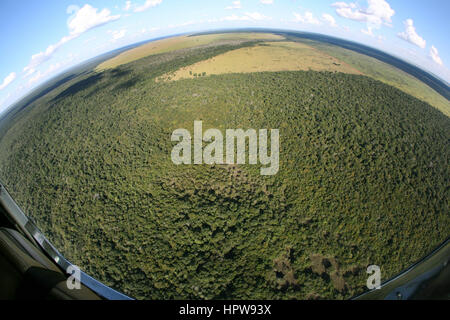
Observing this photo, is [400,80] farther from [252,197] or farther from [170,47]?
[170,47]

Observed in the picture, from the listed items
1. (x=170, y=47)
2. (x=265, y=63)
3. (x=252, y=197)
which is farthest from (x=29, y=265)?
(x=170, y=47)

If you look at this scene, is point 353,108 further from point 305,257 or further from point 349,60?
point 305,257

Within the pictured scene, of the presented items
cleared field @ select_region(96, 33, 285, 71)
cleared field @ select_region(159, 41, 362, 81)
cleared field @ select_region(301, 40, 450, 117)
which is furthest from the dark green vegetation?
cleared field @ select_region(96, 33, 285, 71)

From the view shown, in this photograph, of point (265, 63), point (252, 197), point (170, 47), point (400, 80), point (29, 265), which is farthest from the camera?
point (170, 47)

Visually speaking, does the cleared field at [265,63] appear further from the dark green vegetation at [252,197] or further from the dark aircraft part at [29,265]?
the dark aircraft part at [29,265]

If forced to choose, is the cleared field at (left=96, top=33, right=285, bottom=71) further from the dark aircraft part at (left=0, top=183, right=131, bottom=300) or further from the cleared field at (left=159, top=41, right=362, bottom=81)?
the dark aircraft part at (left=0, top=183, right=131, bottom=300)
